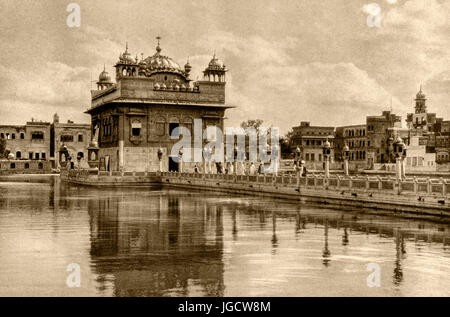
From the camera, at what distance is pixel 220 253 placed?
45.6 feet

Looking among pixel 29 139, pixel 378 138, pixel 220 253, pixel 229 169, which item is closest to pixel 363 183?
pixel 220 253

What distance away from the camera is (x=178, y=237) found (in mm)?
16578

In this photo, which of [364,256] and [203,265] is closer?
[203,265]

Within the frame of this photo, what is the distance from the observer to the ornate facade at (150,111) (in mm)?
58438

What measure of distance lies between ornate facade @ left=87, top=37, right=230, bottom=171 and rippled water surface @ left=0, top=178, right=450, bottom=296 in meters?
34.7

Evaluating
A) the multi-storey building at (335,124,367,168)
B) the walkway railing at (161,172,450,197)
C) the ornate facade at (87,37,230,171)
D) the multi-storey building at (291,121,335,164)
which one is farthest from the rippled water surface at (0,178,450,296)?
the multi-storey building at (291,121,335,164)

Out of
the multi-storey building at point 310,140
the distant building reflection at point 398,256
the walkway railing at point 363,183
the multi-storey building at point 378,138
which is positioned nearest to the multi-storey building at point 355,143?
the multi-storey building at point 310,140

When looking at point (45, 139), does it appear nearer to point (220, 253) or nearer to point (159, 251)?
point (159, 251)

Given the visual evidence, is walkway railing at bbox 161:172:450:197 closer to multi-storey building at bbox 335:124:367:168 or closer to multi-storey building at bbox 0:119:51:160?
multi-storey building at bbox 0:119:51:160

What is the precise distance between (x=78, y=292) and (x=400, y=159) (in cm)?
2070

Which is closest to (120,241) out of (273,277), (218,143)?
(273,277)

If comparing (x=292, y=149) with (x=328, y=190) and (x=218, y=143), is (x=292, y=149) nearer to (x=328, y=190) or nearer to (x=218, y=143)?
(x=218, y=143)

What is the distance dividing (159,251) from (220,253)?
4.58 ft

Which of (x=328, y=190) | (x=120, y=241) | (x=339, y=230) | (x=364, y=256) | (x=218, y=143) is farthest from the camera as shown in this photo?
(x=218, y=143)
